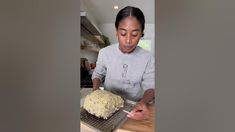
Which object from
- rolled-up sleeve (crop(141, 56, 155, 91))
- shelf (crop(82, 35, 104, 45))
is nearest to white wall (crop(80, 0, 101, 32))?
shelf (crop(82, 35, 104, 45))

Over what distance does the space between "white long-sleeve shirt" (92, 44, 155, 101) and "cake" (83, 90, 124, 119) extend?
0.02 m

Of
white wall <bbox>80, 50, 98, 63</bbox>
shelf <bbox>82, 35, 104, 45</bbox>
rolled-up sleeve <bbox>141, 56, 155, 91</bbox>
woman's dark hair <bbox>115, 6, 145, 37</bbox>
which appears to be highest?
woman's dark hair <bbox>115, 6, 145, 37</bbox>

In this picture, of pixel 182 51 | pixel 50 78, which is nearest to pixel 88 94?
pixel 50 78

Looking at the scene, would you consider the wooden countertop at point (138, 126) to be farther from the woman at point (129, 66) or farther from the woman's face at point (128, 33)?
the woman's face at point (128, 33)

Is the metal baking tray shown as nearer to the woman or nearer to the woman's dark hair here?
the woman

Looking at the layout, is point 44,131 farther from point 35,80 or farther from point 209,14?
point 209,14

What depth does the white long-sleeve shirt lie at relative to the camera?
423 millimetres

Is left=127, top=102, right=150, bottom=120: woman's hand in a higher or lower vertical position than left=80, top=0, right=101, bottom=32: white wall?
lower

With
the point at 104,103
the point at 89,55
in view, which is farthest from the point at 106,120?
the point at 89,55

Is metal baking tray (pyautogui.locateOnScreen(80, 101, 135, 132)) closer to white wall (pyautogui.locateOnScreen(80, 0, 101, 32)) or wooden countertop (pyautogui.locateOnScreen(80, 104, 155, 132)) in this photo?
wooden countertop (pyautogui.locateOnScreen(80, 104, 155, 132))

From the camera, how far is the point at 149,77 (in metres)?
0.39

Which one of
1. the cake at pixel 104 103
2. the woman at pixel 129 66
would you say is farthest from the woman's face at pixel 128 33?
the cake at pixel 104 103

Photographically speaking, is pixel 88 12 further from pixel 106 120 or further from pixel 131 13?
pixel 106 120

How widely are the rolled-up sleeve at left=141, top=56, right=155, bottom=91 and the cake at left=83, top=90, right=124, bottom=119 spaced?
2.8 inches
